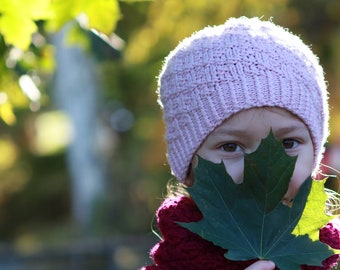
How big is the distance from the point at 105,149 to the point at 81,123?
1.98 metres

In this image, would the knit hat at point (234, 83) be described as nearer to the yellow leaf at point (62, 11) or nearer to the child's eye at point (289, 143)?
the child's eye at point (289, 143)

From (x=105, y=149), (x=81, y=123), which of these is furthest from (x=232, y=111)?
(x=105, y=149)

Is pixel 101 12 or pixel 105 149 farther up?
pixel 105 149

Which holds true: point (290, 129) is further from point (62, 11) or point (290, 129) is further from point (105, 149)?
point (105, 149)

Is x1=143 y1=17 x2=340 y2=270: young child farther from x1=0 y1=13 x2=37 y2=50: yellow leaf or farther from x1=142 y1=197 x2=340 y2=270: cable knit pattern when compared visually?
x1=0 y1=13 x2=37 y2=50: yellow leaf

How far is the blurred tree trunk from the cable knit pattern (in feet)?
55.3

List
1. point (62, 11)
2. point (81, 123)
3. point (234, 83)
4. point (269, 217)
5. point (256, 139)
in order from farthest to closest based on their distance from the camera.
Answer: point (81, 123), point (62, 11), point (234, 83), point (256, 139), point (269, 217)

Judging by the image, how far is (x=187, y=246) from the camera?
103 inches

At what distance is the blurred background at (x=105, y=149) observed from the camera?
11.6 metres

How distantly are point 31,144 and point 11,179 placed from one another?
2500 millimetres

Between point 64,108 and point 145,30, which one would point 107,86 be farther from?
point 145,30

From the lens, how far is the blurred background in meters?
11.6

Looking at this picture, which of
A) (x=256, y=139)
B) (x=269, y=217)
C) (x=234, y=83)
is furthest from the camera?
(x=234, y=83)

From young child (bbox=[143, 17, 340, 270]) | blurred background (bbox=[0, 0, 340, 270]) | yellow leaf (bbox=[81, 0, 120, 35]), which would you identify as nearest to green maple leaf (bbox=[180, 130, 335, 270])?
young child (bbox=[143, 17, 340, 270])
